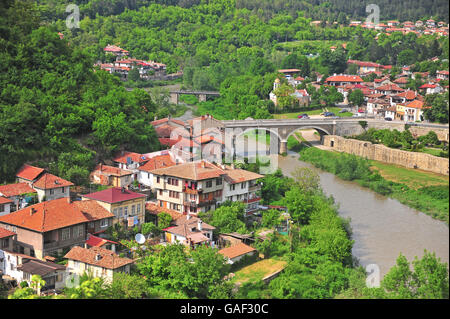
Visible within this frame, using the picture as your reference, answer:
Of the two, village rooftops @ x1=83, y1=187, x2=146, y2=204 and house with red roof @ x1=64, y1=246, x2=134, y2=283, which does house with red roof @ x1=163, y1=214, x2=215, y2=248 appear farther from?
house with red roof @ x1=64, y1=246, x2=134, y2=283

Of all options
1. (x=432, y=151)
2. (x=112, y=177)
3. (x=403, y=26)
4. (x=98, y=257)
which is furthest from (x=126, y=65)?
(x=98, y=257)

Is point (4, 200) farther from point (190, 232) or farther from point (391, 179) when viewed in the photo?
point (391, 179)

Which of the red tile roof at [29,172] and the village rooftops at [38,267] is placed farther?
the red tile roof at [29,172]

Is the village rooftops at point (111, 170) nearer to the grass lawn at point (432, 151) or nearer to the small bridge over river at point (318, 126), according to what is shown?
the small bridge over river at point (318, 126)

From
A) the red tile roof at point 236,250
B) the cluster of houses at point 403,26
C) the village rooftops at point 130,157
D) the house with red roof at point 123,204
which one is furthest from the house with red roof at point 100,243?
the cluster of houses at point 403,26

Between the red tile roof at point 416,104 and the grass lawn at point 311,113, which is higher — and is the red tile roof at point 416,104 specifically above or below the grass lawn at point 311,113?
above

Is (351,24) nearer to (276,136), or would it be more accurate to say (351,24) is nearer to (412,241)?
(276,136)
